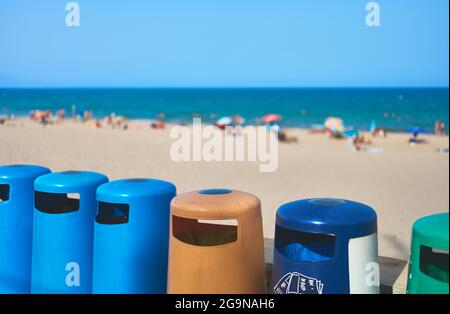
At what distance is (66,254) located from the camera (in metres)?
2.53

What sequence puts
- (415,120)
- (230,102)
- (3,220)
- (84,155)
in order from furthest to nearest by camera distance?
(230,102) < (415,120) < (84,155) < (3,220)

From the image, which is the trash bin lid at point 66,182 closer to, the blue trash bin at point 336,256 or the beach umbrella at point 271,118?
the blue trash bin at point 336,256

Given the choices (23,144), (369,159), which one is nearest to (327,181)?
(369,159)

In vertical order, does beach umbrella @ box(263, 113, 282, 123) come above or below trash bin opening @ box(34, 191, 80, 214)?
above

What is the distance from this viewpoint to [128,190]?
2.33 metres

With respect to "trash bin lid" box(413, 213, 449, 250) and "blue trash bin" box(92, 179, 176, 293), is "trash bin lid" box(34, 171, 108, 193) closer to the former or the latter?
"blue trash bin" box(92, 179, 176, 293)

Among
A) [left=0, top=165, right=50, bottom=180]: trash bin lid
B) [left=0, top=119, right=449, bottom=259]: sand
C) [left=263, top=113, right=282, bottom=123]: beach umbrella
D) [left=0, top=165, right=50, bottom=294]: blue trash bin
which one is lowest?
[left=0, top=119, right=449, bottom=259]: sand

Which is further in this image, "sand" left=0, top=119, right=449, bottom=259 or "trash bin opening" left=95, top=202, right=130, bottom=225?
"sand" left=0, top=119, right=449, bottom=259

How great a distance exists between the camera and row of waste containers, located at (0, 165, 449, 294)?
1936mm

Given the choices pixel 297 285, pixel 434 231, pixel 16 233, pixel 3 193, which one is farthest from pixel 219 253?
pixel 3 193

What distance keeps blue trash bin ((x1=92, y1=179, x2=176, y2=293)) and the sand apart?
2.45 metres

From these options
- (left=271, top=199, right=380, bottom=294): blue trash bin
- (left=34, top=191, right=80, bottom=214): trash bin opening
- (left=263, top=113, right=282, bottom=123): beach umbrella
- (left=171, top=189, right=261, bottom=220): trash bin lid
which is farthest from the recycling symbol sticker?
(left=263, top=113, right=282, bottom=123): beach umbrella

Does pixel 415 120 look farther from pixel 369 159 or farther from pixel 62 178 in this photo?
pixel 62 178
